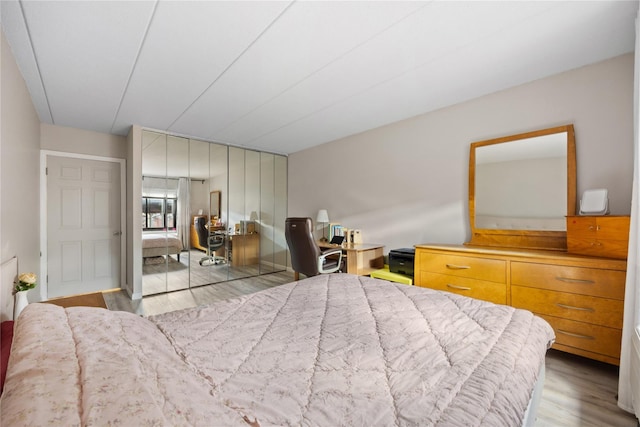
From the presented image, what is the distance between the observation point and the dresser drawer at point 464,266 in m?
2.38

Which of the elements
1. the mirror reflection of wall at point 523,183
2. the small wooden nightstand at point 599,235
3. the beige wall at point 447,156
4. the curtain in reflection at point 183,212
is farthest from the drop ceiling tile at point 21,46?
the small wooden nightstand at point 599,235

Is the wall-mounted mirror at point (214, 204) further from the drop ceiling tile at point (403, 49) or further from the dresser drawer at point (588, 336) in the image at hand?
the dresser drawer at point (588, 336)

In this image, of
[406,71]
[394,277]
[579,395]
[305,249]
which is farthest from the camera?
[305,249]

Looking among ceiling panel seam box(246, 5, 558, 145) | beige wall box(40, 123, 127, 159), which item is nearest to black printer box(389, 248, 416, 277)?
ceiling panel seam box(246, 5, 558, 145)

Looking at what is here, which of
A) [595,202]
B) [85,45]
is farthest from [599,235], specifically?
[85,45]

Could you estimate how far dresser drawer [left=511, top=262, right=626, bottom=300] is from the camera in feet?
6.23

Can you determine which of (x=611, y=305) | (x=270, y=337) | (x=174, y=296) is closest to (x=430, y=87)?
(x=611, y=305)

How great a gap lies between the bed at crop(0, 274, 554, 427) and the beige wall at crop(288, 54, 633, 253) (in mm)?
1886

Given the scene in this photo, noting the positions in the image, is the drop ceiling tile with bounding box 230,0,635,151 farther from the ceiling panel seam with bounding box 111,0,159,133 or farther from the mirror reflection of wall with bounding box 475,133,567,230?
the ceiling panel seam with bounding box 111,0,159,133

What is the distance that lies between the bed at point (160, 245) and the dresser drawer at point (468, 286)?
3633 millimetres

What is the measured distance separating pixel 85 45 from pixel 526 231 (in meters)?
4.11

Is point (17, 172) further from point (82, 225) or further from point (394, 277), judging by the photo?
point (394, 277)

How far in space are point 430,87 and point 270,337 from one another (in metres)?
2.75

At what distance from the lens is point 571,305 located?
2.05 meters
